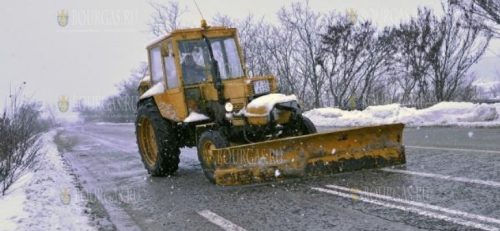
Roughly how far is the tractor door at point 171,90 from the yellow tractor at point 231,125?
0.02 meters

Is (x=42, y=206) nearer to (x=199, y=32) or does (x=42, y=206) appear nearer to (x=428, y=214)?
(x=199, y=32)

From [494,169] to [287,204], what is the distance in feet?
8.98

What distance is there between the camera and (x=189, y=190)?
7.64 m

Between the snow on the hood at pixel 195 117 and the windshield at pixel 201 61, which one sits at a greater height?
the windshield at pixel 201 61

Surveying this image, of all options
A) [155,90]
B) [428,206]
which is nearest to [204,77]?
[155,90]

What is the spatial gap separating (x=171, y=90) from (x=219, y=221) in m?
3.76

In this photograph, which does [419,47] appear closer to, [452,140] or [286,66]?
Answer: [286,66]

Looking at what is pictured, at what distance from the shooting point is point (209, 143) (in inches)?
308

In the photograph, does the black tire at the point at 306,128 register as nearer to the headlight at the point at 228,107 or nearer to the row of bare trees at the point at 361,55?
the headlight at the point at 228,107

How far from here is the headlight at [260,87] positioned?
26.6 ft

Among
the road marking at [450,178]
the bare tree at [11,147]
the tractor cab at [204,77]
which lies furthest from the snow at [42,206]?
the road marking at [450,178]

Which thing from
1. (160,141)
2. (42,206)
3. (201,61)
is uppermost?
(201,61)

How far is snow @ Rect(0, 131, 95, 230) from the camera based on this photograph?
19.6ft

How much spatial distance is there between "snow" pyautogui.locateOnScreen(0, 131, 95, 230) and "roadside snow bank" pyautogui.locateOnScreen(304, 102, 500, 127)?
1035cm
